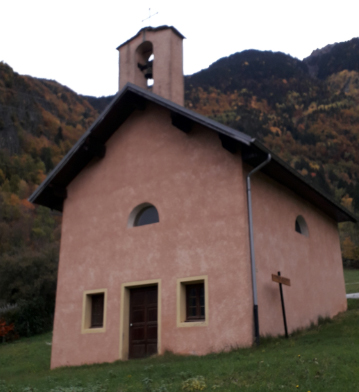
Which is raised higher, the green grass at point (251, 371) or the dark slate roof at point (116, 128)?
the dark slate roof at point (116, 128)

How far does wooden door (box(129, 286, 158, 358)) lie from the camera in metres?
12.7

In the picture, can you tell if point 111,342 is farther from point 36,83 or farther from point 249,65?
point 249,65

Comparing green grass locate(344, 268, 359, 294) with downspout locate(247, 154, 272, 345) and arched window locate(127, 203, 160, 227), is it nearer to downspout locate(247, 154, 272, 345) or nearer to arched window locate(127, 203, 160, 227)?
arched window locate(127, 203, 160, 227)

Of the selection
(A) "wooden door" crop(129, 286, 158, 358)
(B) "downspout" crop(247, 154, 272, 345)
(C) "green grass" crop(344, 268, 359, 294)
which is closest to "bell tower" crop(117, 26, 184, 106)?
(B) "downspout" crop(247, 154, 272, 345)

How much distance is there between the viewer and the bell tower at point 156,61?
1552cm

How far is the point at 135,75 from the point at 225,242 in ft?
22.0

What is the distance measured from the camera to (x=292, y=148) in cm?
8531

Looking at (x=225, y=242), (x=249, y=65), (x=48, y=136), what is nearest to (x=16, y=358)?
(x=225, y=242)

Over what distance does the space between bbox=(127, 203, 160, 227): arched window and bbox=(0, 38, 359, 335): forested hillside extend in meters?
13.7

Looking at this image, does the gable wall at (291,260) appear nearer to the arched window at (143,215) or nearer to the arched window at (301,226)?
the arched window at (301,226)

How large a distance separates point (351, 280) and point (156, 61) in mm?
23003

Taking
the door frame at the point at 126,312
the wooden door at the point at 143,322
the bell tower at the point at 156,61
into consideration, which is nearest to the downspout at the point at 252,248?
the door frame at the point at 126,312

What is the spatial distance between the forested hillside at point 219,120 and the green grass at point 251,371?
51.9ft

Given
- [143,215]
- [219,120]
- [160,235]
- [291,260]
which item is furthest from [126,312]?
[219,120]
